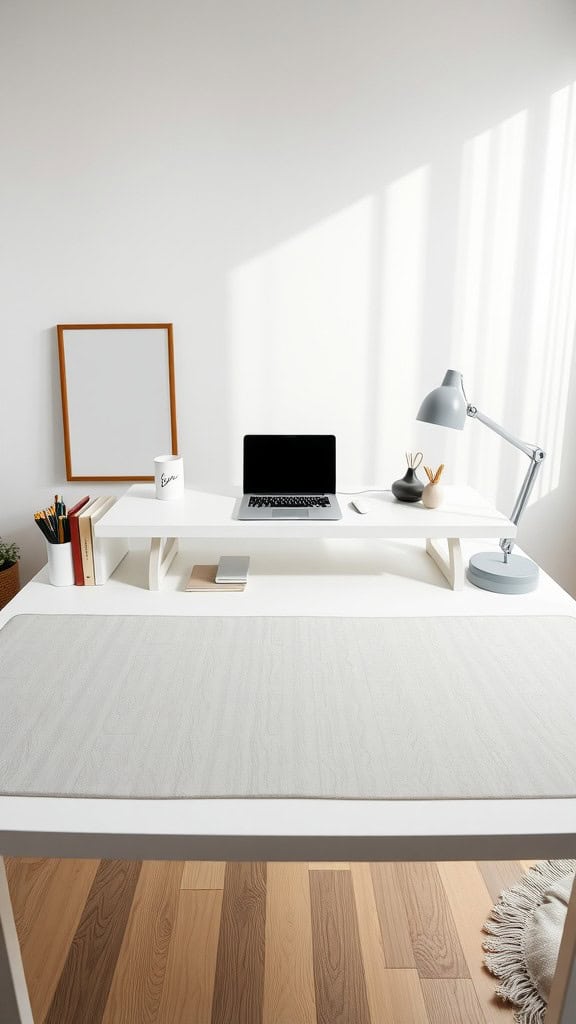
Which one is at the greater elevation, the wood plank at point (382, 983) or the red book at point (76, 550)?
the red book at point (76, 550)

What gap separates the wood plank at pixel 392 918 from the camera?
5.17 feet

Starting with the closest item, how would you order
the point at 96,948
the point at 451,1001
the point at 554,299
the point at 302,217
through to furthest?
1. the point at 451,1001
2. the point at 96,948
3. the point at 302,217
4. the point at 554,299

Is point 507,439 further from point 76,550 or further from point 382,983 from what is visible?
point 382,983

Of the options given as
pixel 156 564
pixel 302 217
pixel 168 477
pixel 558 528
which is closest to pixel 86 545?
pixel 156 564

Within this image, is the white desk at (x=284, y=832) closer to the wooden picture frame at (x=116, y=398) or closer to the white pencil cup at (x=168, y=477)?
the white pencil cup at (x=168, y=477)

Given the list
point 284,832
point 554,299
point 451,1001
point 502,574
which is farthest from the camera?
point 554,299

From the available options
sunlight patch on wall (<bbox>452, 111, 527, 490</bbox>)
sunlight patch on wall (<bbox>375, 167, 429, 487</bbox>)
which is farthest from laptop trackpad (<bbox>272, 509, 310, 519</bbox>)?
sunlight patch on wall (<bbox>452, 111, 527, 490</bbox>)

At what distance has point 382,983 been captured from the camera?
152 cm

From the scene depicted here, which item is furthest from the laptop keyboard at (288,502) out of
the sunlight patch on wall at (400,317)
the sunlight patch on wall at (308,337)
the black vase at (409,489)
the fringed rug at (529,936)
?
the fringed rug at (529,936)

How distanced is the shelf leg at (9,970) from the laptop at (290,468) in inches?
43.5

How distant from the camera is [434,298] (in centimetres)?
273

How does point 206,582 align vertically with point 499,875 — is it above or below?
above

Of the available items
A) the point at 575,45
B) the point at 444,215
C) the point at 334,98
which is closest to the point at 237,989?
the point at 444,215

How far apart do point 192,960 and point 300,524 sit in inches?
39.6
